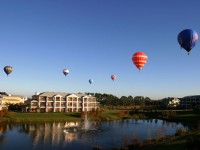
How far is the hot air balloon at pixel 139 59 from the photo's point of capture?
170 feet

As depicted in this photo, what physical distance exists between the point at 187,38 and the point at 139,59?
485 inches

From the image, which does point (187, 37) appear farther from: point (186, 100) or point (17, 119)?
point (186, 100)

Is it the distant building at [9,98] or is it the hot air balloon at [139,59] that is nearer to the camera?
the hot air balloon at [139,59]

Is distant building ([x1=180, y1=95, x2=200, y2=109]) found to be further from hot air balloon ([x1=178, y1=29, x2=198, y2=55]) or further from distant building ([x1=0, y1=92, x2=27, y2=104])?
hot air balloon ([x1=178, y1=29, x2=198, y2=55])

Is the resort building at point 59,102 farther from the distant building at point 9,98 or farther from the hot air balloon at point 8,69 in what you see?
the distant building at point 9,98

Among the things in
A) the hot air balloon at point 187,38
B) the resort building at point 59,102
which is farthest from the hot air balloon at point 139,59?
the resort building at point 59,102

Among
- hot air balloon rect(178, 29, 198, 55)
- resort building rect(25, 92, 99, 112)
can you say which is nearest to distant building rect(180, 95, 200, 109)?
resort building rect(25, 92, 99, 112)

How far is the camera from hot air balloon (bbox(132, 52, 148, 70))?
51.7 m

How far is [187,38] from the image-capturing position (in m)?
41.2

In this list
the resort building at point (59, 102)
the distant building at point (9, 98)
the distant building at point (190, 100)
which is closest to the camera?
the resort building at point (59, 102)

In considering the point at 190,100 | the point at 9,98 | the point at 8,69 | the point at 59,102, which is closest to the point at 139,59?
the point at 8,69

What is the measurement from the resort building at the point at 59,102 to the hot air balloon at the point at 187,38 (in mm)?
73203

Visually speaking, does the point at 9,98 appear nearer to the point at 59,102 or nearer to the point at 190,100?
the point at 59,102

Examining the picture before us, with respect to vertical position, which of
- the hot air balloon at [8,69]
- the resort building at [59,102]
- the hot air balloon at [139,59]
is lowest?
the resort building at [59,102]
